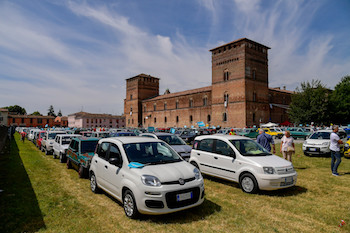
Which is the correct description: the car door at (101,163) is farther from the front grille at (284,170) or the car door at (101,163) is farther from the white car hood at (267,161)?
the front grille at (284,170)

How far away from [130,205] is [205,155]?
12.3 ft

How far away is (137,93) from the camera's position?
64.9m

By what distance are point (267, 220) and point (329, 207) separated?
1928 mm

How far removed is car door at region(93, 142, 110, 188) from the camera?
18.2 feet

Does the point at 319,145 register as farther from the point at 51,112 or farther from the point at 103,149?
the point at 51,112

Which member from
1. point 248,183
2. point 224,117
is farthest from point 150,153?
point 224,117

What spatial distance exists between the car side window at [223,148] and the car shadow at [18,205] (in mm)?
5074

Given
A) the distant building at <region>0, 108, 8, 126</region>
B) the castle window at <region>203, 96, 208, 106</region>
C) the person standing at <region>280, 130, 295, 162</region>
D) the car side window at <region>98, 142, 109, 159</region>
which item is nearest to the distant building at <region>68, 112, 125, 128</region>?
the distant building at <region>0, 108, 8, 126</region>

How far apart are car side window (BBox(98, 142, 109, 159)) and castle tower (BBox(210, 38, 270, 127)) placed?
35.0 meters

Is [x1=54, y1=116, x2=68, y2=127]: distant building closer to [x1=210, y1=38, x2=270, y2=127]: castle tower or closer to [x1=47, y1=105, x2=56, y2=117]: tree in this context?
[x1=47, y1=105, x2=56, y2=117]: tree

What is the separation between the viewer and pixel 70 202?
5555 millimetres

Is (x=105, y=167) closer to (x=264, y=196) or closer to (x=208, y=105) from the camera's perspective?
(x=264, y=196)

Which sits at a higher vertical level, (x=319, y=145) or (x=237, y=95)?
(x=237, y=95)

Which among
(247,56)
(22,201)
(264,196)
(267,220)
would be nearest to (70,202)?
(22,201)
